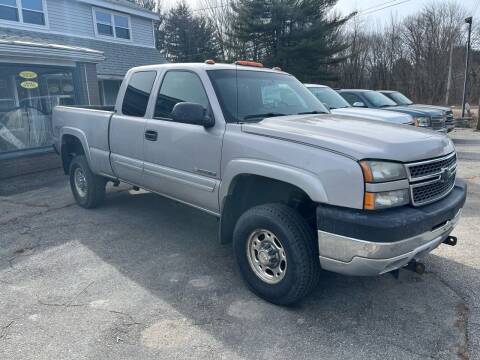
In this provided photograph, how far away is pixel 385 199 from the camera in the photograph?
2.71m

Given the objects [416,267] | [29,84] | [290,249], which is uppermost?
[29,84]

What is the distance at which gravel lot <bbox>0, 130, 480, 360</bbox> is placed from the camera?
2.82 meters

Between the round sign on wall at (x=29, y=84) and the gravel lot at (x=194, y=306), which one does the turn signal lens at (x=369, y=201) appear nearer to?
the gravel lot at (x=194, y=306)

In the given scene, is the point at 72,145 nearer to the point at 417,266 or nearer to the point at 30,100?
the point at 30,100

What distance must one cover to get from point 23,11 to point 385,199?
54.1 feet

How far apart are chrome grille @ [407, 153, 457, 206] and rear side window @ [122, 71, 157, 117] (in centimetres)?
309

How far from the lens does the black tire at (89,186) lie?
5875mm

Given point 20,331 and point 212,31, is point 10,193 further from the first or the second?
point 212,31

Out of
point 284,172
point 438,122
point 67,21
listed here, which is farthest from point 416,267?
point 67,21

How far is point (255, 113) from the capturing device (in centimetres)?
383

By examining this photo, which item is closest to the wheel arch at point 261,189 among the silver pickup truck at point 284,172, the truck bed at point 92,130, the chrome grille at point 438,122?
the silver pickup truck at point 284,172

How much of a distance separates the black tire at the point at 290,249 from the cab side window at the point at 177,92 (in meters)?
1.28

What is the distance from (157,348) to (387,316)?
5.98 feet

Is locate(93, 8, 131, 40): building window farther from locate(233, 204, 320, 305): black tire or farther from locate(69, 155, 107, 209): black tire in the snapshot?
locate(233, 204, 320, 305): black tire
